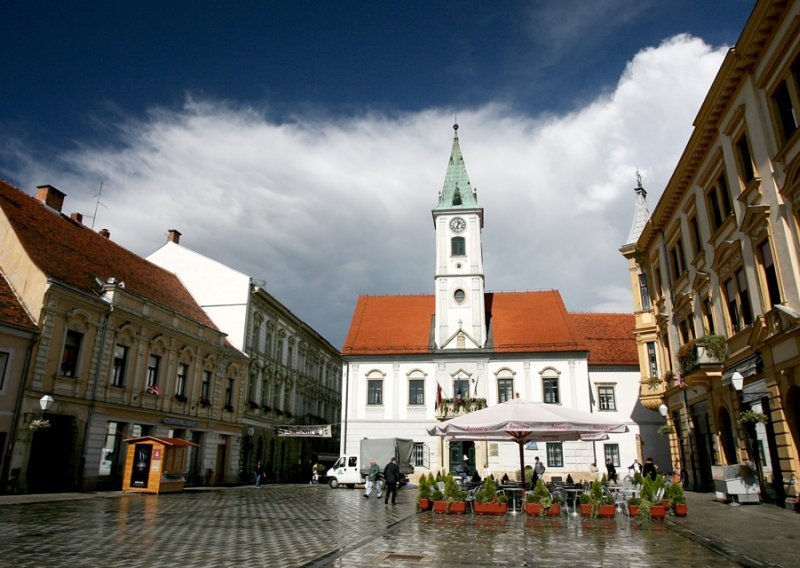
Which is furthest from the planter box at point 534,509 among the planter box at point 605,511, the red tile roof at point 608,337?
the red tile roof at point 608,337

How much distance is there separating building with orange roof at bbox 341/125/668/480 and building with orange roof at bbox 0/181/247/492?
1088cm

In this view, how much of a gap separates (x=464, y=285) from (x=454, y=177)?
9.69m

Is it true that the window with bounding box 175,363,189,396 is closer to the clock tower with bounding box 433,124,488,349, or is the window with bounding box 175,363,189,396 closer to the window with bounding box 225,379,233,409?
the window with bounding box 225,379,233,409

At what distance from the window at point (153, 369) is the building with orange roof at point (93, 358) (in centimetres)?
5

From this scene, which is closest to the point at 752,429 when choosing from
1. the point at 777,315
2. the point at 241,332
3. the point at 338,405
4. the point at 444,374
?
the point at 777,315

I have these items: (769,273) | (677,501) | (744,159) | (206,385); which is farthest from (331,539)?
(206,385)

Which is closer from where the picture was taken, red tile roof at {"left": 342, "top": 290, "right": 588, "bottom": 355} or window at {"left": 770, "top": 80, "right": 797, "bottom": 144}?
window at {"left": 770, "top": 80, "right": 797, "bottom": 144}

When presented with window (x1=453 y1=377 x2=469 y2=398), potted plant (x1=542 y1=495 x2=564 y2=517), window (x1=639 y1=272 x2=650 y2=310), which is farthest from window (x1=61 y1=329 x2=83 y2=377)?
window (x1=639 y1=272 x2=650 y2=310)

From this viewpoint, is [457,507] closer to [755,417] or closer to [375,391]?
[755,417]

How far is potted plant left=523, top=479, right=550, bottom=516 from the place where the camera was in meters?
15.7

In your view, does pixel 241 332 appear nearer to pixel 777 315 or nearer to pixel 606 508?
pixel 606 508

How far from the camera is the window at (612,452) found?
119ft

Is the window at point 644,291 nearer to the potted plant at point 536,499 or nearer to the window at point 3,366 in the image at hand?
the potted plant at point 536,499

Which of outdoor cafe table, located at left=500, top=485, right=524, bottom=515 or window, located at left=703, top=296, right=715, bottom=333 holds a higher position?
window, located at left=703, top=296, right=715, bottom=333
